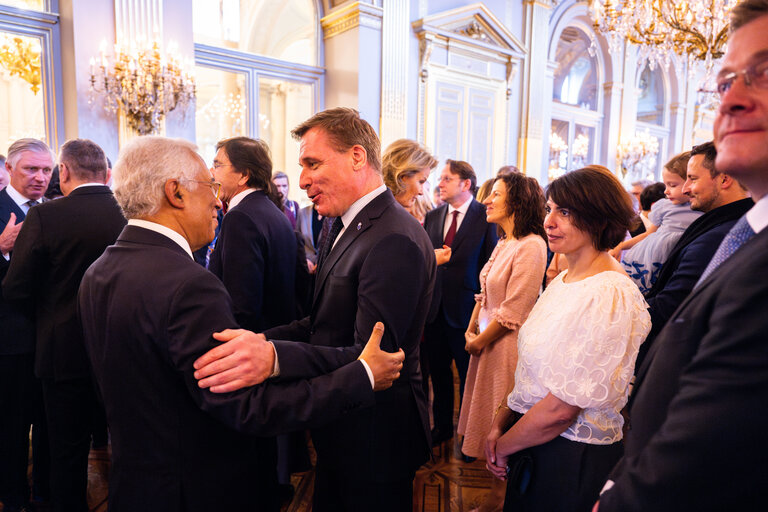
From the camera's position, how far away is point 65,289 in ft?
7.62

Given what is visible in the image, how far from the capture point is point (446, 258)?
3102 mm

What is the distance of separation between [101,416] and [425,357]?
2352 mm

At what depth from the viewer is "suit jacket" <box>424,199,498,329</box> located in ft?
11.2

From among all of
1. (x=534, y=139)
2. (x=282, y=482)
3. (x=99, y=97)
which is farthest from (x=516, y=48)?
(x=282, y=482)

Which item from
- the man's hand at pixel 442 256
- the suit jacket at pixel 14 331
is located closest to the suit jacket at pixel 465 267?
the man's hand at pixel 442 256

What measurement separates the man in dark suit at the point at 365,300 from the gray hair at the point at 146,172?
48 cm

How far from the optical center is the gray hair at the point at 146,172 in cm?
131

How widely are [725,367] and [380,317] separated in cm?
96

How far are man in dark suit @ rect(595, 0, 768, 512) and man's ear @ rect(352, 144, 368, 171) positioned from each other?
1111mm

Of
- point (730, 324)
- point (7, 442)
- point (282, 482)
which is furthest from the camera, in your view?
point (282, 482)

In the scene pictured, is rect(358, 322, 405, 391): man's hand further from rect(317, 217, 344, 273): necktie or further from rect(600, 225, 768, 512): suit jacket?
rect(600, 225, 768, 512): suit jacket

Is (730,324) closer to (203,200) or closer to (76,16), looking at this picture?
(203,200)

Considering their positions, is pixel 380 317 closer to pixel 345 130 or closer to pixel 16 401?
pixel 345 130

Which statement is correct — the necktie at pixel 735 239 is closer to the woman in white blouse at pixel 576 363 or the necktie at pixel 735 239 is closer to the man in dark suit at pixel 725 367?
the man in dark suit at pixel 725 367
